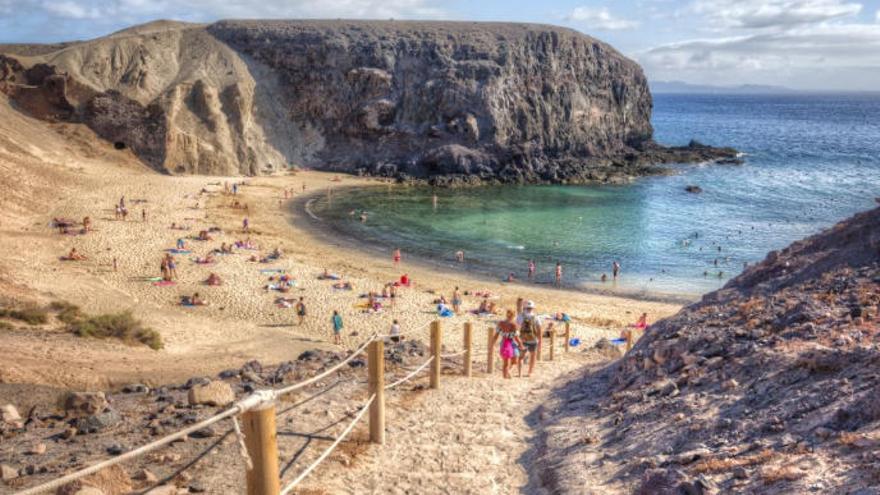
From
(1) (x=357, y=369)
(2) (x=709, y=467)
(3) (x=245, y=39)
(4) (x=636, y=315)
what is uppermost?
(3) (x=245, y=39)

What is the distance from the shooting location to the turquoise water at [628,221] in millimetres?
29094

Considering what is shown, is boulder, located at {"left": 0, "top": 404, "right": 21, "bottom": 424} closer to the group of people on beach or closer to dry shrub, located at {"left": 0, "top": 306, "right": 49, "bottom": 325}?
the group of people on beach

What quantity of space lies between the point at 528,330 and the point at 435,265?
59.0ft

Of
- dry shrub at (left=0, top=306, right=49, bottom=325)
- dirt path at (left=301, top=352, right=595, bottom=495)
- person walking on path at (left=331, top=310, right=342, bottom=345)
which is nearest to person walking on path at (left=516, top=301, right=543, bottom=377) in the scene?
dirt path at (left=301, top=352, right=595, bottom=495)

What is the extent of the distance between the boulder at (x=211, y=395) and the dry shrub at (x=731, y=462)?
554cm

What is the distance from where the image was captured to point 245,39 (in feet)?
183

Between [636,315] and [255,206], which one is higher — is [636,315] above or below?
below

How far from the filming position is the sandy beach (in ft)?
40.7

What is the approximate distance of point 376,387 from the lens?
639cm

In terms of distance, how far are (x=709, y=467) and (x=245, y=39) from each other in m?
58.0

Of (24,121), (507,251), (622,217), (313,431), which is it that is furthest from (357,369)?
(24,121)

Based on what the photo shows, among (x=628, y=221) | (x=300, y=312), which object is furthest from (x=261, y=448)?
(x=628, y=221)

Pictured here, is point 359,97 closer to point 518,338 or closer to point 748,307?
point 518,338

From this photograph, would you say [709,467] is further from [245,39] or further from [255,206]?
[245,39]
